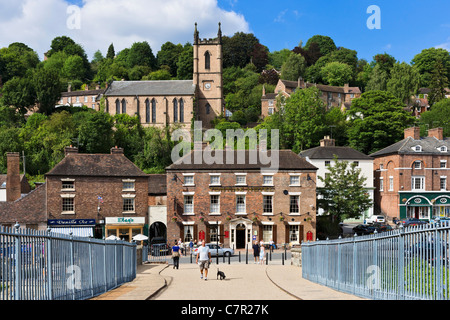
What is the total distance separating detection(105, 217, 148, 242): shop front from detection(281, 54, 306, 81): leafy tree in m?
94.6

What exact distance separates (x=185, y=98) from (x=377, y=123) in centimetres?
4162

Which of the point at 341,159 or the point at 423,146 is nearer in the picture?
the point at 423,146

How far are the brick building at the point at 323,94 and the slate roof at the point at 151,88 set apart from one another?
57.4 ft

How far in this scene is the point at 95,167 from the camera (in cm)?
4850

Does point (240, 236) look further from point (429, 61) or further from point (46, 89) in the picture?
point (429, 61)

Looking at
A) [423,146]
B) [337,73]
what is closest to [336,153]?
[423,146]

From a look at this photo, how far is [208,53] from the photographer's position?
107 metres

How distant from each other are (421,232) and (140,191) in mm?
39656

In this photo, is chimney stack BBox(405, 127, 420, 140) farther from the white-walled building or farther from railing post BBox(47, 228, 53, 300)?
railing post BBox(47, 228, 53, 300)

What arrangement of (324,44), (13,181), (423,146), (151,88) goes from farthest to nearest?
(324,44) → (151,88) → (423,146) → (13,181)

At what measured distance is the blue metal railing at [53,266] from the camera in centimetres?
1005

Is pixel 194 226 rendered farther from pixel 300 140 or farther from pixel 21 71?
pixel 21 71

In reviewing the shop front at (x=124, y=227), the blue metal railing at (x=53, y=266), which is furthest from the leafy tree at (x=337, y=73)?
the blue metal railing at (x=53, y=266)

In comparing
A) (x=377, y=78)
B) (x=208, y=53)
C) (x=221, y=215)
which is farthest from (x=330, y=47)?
(x=221, y=215)
